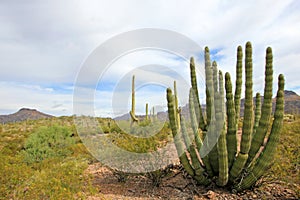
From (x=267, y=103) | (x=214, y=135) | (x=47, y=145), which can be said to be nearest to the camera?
(x=267, y=103)

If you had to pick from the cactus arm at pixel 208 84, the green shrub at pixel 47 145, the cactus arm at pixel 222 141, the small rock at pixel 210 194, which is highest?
the cactus arm at pixel 208 84

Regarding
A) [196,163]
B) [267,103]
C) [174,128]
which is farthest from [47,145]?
[267,103]

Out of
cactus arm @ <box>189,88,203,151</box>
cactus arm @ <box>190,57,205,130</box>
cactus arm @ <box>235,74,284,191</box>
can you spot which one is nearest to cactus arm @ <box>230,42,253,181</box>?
cactus arm @ <box>235,74,284,191</box>

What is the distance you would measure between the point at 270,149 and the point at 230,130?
80 centimetres

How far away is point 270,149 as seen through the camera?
16.8 ft

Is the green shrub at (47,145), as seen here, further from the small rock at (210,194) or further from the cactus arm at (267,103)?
the cactus arm at (267,103)

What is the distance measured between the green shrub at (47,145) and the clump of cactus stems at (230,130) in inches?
257

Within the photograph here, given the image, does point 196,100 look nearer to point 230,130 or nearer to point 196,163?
point 230,130

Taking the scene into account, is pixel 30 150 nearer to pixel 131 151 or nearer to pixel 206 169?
pixel 131 151

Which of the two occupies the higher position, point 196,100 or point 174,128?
point 196,100

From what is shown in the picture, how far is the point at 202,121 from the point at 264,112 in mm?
1415

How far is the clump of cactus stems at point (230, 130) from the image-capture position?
5094 millimetres

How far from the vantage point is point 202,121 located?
6.04 metres

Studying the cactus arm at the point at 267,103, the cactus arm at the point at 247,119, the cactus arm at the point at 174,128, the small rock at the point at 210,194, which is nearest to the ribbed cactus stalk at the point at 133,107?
the cactus arm at the point at 174,128
